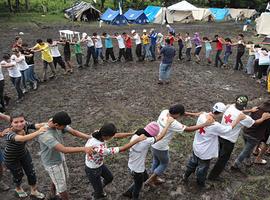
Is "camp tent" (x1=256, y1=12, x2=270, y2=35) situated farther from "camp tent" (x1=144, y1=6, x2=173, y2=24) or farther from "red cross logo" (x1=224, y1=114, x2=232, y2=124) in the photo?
"red cross logo" (x1=224, y1=114, x2=232, y2=124)

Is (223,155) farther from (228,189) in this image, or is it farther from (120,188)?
(120,188)

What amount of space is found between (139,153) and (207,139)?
1.23 m

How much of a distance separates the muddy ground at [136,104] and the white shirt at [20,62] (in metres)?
0.93

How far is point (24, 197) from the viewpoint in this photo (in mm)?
5043

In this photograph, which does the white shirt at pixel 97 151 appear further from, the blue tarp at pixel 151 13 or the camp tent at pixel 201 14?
the camp tent at pixel 201 14

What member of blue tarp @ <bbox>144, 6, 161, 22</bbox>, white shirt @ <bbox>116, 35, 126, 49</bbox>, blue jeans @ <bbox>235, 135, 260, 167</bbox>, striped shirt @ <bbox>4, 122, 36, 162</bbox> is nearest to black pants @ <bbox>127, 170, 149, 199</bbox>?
striped shirt @ <bbox>4, 122, 36, 162</bbox>

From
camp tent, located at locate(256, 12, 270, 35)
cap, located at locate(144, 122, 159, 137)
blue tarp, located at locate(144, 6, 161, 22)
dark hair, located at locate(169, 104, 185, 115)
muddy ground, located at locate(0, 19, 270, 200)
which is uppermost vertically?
blue tarp, located at locate(144, 6, 161, 22)

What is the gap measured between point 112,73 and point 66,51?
6.76 feet

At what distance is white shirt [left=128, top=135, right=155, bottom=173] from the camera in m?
4.34

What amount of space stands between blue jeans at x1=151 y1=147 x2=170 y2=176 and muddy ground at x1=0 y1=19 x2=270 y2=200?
1.49ft

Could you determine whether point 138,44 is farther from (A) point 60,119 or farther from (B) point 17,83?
(A) point 60,119

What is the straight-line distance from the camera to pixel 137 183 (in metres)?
4.66

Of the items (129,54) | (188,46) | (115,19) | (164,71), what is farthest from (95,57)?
(115,19)

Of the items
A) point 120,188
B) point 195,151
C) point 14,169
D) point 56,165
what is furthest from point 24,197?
point 195,151
